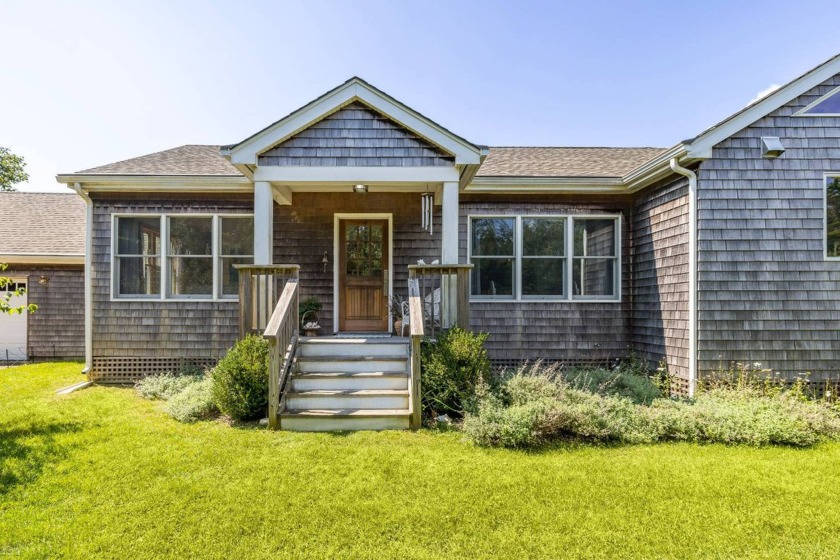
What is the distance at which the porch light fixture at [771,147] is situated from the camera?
5.88 meters

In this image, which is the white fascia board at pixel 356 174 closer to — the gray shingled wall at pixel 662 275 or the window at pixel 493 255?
the window at pixel 493 255

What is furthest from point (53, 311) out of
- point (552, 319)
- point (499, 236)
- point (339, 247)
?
point (552, 319)

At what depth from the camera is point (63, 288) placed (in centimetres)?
988

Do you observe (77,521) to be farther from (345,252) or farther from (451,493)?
(345,252)

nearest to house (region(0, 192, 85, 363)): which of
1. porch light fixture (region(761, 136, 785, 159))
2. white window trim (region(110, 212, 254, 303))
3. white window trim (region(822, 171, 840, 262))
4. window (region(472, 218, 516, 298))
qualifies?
white window trim (region(110, 212, 254, 303))

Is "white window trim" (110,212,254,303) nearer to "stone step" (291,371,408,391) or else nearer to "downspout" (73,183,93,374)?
"downspout" (73,183,93,374)

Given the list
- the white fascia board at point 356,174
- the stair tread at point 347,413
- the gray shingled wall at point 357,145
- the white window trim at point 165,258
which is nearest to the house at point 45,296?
the white window trim at point 165,258

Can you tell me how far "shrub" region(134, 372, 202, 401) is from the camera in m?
6.49

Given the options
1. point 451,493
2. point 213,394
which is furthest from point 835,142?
point 213,394

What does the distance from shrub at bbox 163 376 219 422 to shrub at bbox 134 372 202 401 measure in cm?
72

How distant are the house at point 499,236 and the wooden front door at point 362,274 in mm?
27

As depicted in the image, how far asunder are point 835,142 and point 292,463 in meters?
8.24

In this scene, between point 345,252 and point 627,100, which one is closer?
point 345,252

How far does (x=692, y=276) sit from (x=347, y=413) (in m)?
5.09
